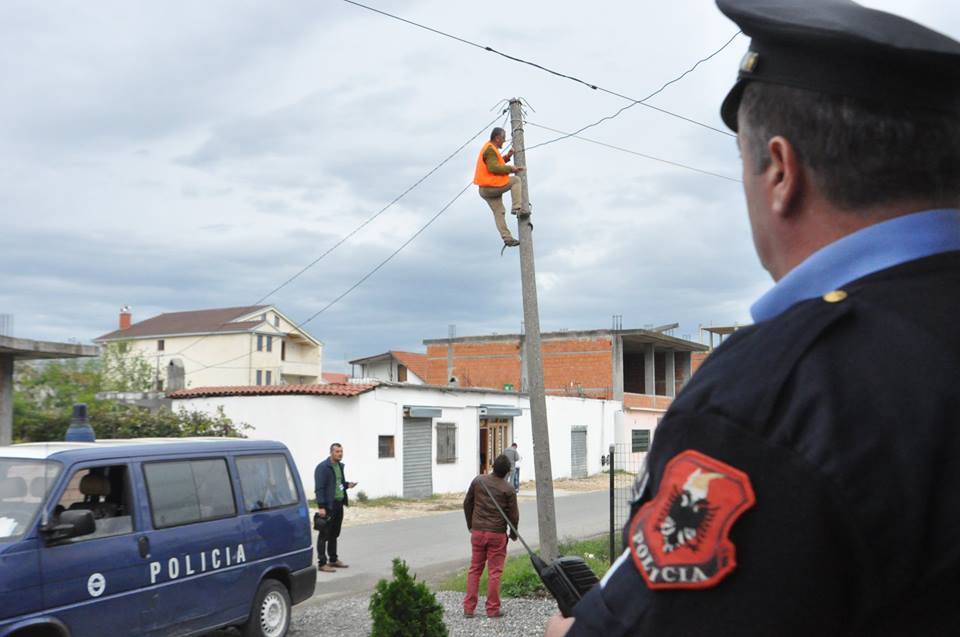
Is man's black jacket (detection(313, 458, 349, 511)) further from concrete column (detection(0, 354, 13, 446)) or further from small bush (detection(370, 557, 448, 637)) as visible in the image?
small bush (detection(370, 557, 448, 637))

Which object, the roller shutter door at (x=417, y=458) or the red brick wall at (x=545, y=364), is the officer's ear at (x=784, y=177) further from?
the red brick wall at (x=545, y=364)

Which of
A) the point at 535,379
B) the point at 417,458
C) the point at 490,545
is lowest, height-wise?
the point at 490,545

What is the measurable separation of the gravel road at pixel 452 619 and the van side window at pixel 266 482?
1710mm

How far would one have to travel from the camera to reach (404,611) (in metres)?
6.62

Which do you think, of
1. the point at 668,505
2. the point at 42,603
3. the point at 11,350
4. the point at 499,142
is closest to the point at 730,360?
the point at 668,505

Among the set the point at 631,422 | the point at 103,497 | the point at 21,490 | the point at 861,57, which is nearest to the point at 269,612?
the point at 103,497

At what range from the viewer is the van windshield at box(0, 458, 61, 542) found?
668 cm

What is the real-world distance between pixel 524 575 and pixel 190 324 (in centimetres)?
5994

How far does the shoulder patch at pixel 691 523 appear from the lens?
877 mm

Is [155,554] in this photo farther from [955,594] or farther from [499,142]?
[955,594]

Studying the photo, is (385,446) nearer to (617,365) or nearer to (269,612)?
(269,612)

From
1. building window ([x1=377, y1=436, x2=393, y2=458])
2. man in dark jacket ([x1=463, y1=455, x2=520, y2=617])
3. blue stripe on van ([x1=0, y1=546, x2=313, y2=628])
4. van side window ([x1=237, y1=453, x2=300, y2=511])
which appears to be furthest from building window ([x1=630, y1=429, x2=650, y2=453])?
building window ([x1=377, y1=436, x2=393, y2=458])

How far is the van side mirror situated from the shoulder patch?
6647 millimetres

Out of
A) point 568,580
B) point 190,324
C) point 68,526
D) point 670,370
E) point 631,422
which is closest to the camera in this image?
point 568,580
